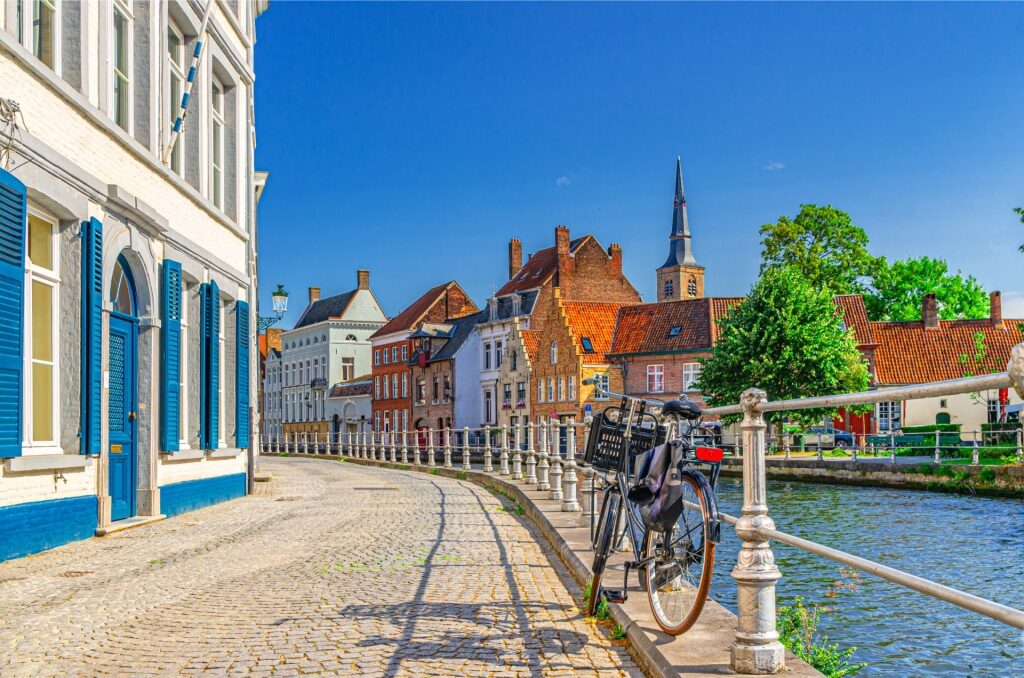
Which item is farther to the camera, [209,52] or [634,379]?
[634,379]

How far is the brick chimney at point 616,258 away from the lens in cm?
6906

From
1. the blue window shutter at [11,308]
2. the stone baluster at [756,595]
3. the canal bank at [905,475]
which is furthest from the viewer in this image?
the canal bank at [905,475]

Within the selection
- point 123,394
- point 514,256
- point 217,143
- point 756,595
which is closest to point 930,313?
point 514,256

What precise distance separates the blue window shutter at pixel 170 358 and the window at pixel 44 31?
3.69 m

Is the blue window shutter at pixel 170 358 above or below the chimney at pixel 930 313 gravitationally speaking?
below

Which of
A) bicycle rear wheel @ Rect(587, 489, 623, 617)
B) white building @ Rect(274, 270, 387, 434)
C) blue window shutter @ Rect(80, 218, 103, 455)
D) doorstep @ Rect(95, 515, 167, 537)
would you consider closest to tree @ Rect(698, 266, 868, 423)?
doorstep @ Rect(95, 515, 167, 537)

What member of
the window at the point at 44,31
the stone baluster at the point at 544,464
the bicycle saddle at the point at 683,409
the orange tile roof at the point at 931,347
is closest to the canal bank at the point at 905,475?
the stone baluster at the point at 544,464

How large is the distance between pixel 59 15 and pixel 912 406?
5374 cm

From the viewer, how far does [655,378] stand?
5716cm

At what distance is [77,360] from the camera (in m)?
10.5

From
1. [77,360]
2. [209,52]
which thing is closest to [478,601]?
[77,360]

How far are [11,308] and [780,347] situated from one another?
37.4 meters

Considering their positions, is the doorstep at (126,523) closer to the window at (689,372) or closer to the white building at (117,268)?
the white building at (117,268)

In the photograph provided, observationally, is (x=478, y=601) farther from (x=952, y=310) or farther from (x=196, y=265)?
(x=952, y=310)
